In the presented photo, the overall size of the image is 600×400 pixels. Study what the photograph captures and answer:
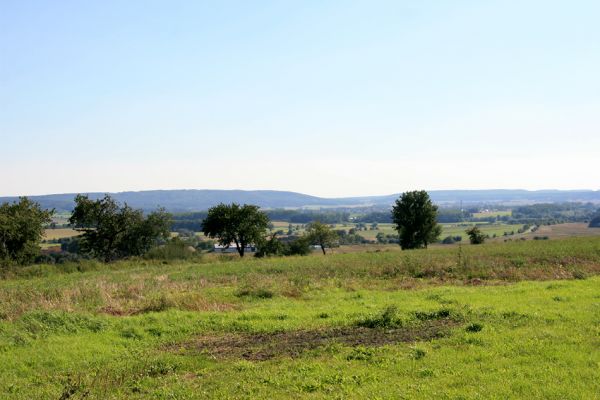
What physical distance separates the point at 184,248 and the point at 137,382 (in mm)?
48879

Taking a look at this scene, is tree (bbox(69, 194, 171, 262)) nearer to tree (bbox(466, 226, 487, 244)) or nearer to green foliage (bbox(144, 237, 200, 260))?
green foliage (bbox(144, 237, 200, 260))

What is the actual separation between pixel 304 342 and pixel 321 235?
68.3 m

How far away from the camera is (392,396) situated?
8.24 m

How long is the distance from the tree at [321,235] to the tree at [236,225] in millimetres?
16179

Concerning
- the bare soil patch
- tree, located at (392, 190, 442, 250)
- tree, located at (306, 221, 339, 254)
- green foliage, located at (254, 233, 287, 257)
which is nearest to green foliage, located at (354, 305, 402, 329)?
the bare soil patch

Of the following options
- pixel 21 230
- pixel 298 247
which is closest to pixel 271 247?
pixel 298 247

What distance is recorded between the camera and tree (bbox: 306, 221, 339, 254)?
80.2m

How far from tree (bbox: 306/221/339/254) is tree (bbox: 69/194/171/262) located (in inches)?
995

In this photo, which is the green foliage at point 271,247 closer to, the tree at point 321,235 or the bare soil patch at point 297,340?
the tree at point 321,235

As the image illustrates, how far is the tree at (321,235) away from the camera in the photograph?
263ft

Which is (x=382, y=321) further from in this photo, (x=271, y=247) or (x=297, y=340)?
(x=271, y=247)

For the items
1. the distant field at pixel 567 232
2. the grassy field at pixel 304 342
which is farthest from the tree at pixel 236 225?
the distant field at pixel 567 232

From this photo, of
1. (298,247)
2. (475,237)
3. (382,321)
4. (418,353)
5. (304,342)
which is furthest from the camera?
(298,247)

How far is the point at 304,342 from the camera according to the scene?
40.7 feet
